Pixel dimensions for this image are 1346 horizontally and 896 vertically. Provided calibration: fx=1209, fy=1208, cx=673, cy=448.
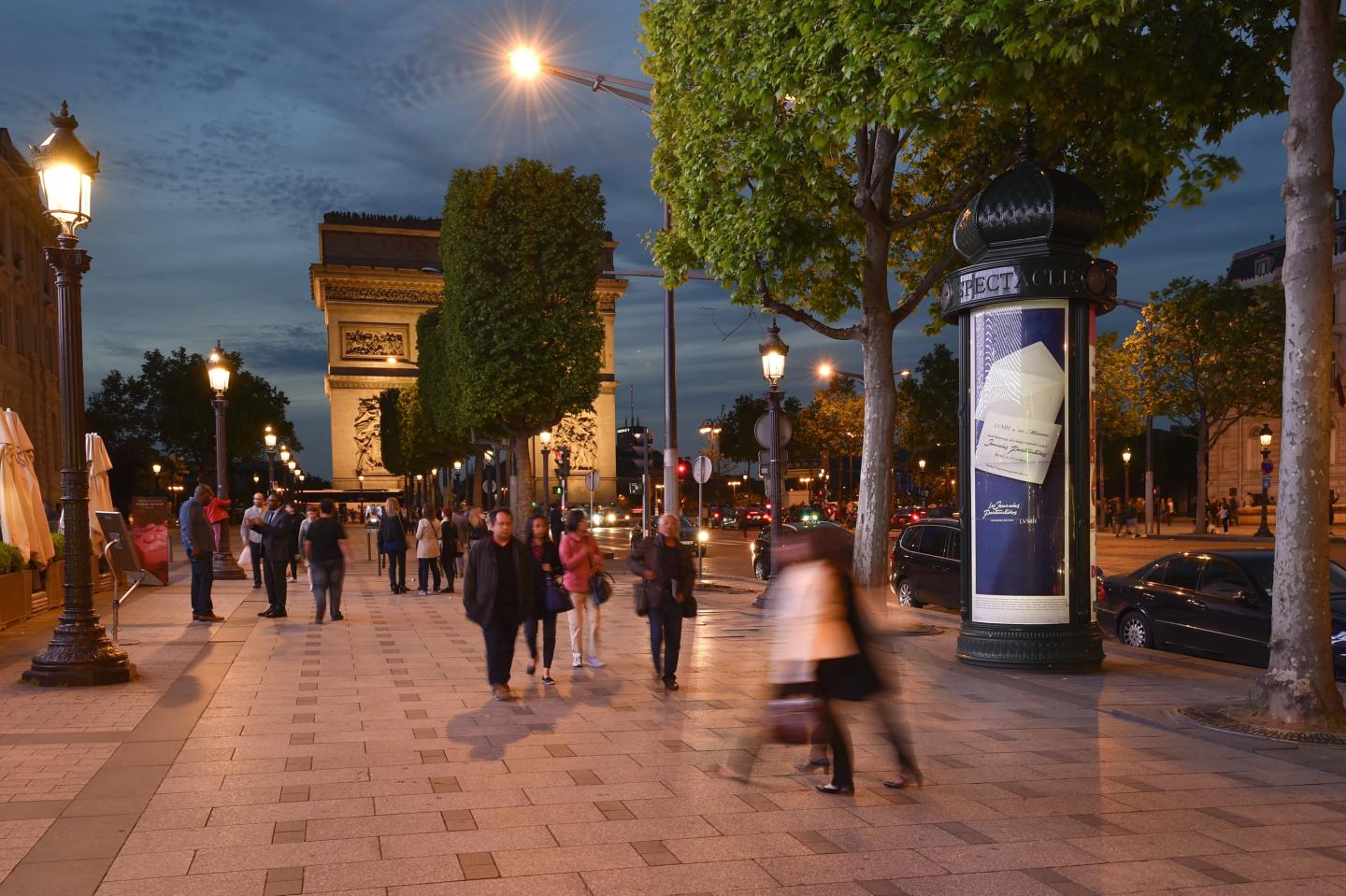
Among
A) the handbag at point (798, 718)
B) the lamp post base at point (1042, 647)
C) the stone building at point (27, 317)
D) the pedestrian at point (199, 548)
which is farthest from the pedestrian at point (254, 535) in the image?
the stone building at point (27, 317)

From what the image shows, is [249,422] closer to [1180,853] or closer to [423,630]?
[423,630]

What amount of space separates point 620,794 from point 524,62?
48.4ft

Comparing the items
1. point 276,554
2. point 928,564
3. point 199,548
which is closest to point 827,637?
point 199,548

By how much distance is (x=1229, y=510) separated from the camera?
53156 millimetres

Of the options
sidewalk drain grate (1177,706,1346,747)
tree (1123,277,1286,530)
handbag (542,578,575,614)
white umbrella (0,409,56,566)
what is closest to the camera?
sidewalk drain grate (1177,706,1346,747)

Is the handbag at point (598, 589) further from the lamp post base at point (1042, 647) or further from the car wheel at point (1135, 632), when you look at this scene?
the car wheel at point (1135, 632)

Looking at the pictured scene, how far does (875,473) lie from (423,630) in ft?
20.8

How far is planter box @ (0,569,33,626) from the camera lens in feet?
48.8

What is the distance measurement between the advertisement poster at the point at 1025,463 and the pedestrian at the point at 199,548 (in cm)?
1039

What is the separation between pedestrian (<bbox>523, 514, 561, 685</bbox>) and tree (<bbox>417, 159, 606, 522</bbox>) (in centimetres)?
2199

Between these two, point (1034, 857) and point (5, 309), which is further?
point (5, 309)

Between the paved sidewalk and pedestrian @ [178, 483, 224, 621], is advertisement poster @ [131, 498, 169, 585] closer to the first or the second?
pedestrian @ [178, 483, 224, 621]

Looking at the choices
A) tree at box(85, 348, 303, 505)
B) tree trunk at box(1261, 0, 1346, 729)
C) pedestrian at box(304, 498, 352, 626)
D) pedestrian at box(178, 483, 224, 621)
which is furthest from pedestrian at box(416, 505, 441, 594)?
tree at box(85, 348, 303, 505)

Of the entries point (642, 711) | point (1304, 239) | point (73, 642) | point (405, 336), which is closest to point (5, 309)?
point (405, 336)
